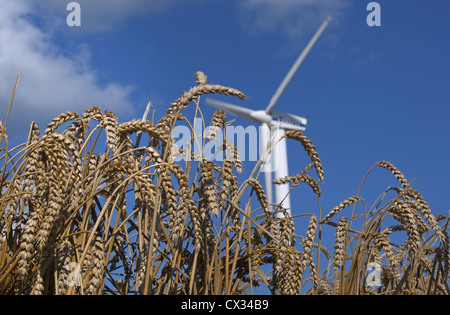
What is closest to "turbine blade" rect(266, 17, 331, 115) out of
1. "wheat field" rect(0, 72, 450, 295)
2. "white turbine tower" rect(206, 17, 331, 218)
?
"white turbine tower" rect(206, 17, 331, 218)

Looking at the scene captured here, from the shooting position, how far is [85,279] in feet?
8.07

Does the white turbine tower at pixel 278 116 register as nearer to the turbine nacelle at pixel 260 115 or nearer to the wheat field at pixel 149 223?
the turbine nacelle at pixel 260 115

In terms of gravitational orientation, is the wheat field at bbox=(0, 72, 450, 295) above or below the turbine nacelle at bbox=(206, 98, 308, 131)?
below


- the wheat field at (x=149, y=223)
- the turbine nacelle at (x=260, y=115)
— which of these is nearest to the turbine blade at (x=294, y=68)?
the turbine nacelle at (x=260, y=115)

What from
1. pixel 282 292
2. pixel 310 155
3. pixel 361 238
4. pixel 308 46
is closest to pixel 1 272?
pixel 282 292

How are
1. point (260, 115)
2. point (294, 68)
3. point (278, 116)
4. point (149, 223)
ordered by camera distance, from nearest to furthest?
point (149, 223)
point (294, 68)
point (260, 115)
point (278, 116)

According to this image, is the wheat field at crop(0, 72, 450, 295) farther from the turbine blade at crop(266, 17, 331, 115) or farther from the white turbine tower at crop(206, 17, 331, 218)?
the turbine blade at crop(266, 17, 331, 115)

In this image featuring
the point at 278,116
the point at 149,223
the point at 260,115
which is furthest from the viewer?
the point at 278,116

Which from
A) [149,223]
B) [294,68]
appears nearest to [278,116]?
[294,68]

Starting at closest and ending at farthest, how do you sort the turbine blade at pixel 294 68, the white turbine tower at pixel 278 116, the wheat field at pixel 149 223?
the wheat field at pixel 149 223, the white turbine tower at pixel 278 116, the turbine blade at pixel 294 68

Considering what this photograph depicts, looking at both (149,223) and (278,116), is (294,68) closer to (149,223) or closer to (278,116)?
(278,116)

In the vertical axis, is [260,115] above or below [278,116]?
below

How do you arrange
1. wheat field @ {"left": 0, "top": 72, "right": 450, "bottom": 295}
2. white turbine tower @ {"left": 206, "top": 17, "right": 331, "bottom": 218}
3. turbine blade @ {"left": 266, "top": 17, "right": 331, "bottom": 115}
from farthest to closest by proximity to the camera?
turbine blade @ {"left": 266, "top": 17, "right": 331, "bottom": 115} < white turbine tower @ {"left": 206, "top": 17, "right": 331, "bottom": 218} < wheat field @ {"left": 0, "top": 72, "right": 450, "bottom": 295}
